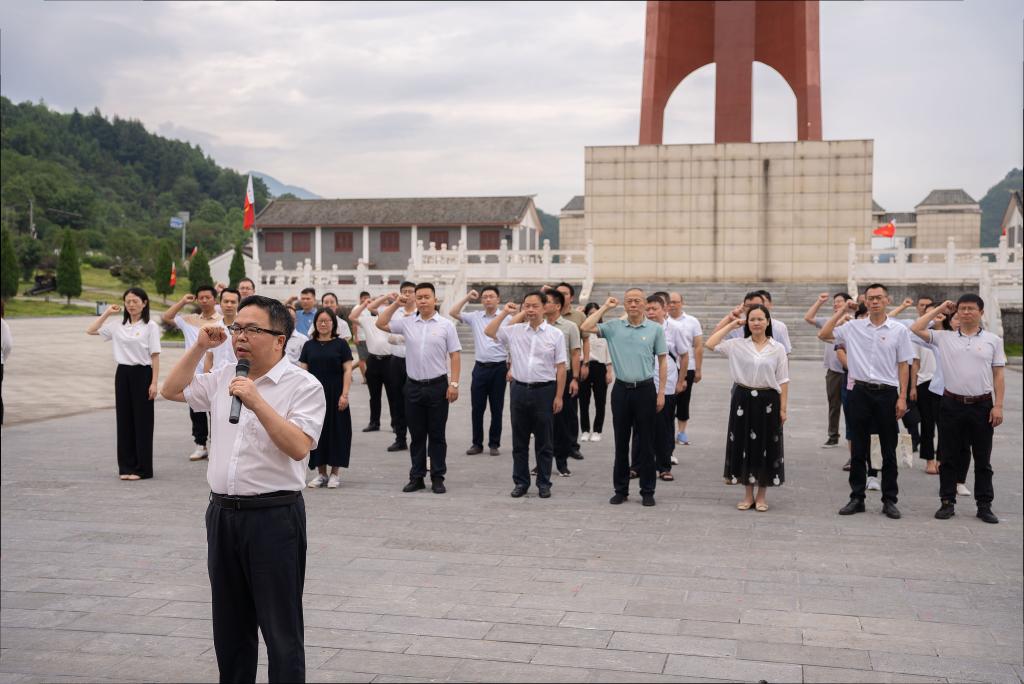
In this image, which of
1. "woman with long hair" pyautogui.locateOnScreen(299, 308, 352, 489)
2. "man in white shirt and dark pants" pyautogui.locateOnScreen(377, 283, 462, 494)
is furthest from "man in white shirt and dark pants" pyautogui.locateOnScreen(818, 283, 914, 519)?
"woman with long hair" pyautogui.locateOnScreen(299, 308, 352, 489)

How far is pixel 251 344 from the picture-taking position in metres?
3.09

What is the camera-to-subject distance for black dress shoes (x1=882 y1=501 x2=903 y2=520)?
7.01 meters

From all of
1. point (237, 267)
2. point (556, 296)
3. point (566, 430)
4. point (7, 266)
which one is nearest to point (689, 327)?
point (566, 430)

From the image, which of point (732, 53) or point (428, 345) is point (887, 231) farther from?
point (428, 345)

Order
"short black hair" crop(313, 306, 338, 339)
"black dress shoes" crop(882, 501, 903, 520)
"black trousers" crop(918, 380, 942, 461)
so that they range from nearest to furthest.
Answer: "black dress shoes" crop(882, 501, 903, 520)
"short black hair" crop(313, 306, 338, 339)
"black trousers" crop(918, 380, 942, 461)

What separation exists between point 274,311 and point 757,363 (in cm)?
463

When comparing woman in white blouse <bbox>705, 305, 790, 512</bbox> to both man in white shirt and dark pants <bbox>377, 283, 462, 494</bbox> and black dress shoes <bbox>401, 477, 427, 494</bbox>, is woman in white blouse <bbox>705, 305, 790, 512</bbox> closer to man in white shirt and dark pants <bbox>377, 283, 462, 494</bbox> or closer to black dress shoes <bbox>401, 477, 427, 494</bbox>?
man in white shirt and dark pants <bbox>377, 283, 462, 494</bbox>

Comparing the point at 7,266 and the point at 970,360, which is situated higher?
the point at 7,266

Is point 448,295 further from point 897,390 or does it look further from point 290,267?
point 290,267

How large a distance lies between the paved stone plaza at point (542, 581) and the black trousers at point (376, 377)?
6.25 ft

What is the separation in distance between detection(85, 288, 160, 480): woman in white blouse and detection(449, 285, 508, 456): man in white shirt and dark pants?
293 cm

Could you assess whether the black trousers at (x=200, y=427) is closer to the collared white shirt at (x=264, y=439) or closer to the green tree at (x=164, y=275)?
the collared white shirt at (x=264, y=439)

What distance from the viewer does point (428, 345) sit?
779cm

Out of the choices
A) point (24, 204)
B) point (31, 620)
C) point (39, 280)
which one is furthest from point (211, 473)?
point (24, 204)
